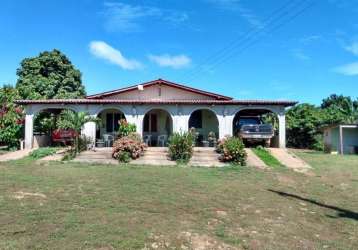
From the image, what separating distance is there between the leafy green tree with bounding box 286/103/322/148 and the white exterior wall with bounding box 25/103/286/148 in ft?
40.4

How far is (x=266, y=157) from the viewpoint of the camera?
21.3 metres

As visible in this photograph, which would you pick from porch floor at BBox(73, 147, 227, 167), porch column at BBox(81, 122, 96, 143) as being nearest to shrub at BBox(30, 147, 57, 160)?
porch floor at BBox(73, 147, 227, 167)

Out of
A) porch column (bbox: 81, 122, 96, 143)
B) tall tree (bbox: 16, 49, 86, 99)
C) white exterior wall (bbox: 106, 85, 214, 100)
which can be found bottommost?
porch column (bbox: 81, 122, 96, 143)

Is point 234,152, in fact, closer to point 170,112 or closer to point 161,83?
point 170,112

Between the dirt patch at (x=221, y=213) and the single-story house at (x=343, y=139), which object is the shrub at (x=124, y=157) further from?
the single-story house at (x=343, y=139)

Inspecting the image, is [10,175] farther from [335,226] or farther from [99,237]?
[335,226]

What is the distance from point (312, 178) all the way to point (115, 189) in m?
8.65

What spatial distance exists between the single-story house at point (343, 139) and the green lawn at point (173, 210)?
14.0m

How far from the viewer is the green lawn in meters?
7.60

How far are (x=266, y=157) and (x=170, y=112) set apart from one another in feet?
23.5

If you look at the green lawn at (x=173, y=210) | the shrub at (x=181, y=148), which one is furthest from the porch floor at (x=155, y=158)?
the green lawn at (x=173, y=210)

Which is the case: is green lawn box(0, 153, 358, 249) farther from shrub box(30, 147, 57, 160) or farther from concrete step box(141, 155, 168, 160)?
shrub box(30, 147, 57, 160)

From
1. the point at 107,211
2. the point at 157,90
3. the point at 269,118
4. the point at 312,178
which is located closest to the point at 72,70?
the point at 157,90

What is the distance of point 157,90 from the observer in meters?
28.2
